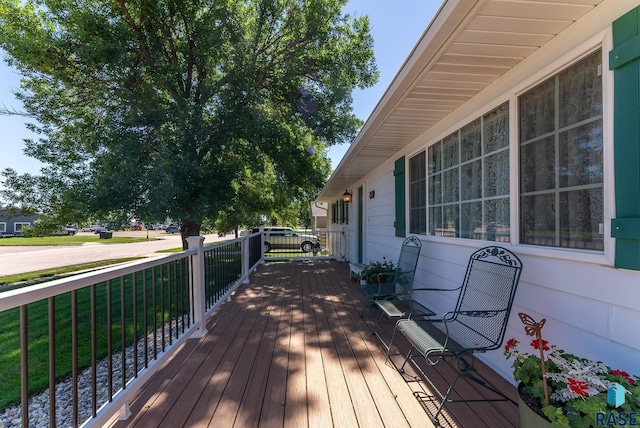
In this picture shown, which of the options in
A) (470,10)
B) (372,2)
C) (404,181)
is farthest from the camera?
(372,2)

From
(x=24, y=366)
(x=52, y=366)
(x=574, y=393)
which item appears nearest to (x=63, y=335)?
(x=52, y=366)

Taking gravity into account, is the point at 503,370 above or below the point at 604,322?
below

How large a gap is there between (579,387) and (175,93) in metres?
7.79

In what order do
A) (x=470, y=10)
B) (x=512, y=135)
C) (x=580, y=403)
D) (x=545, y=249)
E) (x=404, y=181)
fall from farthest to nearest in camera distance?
(x=404, y=181) → (x=512, y=135) → (x=545, y=249) → (x=470, y=10) → (x=580, y=403)

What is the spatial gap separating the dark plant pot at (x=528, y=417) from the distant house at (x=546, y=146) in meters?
0.52

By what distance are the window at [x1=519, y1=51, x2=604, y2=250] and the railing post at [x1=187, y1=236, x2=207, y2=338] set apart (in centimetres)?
267

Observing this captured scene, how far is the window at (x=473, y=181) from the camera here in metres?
2.30

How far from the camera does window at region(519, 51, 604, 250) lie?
1573 millimetres

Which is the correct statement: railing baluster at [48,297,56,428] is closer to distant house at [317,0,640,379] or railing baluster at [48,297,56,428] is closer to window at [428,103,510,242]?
distant house at [317,0,640,379]

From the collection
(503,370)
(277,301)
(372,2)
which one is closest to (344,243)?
(277,301)

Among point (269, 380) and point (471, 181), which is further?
point (471, 181)

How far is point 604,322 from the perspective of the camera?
4.94ft

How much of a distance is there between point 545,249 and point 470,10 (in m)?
1.42

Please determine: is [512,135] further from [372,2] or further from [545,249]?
[372,2]
